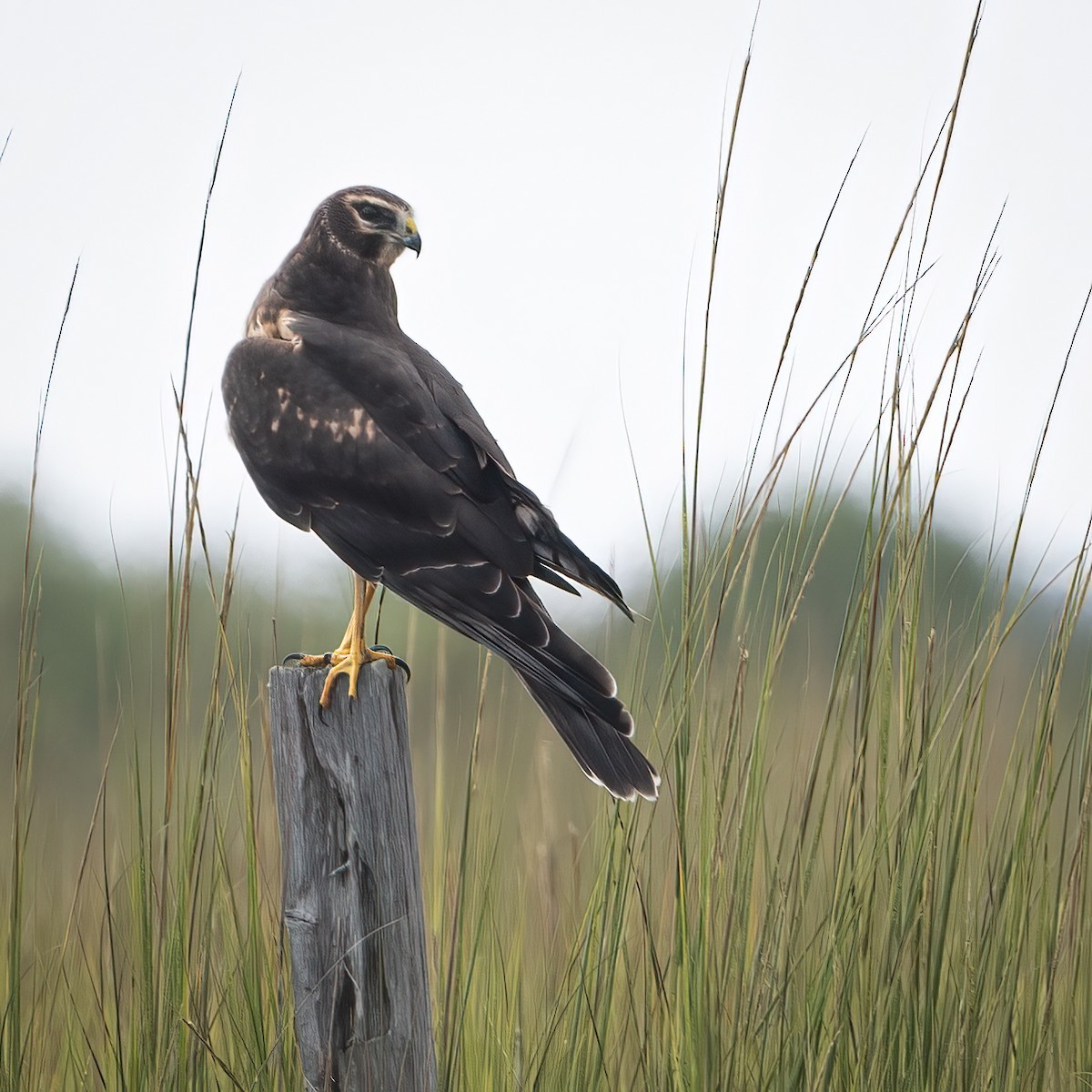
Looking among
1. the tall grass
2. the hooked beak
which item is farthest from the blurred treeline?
the hooked beak

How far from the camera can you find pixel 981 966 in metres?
2.25

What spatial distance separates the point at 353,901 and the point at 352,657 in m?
0.46

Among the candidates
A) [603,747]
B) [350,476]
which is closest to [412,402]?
[350,476]

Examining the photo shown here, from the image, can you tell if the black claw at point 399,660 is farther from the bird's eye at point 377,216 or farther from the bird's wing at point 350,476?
the bird's eye at point 377,216

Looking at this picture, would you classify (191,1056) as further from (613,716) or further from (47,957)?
(613,716)

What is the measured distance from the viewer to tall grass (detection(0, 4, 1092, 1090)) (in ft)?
6.98

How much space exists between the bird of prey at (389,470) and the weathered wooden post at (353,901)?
128 mm

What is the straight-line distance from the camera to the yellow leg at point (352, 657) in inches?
93.0

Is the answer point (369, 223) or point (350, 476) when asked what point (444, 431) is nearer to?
point (350, 476)

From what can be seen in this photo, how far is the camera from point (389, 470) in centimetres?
291

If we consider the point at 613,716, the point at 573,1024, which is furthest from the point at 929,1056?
the point at 613,716

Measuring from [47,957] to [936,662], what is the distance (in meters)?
2.06

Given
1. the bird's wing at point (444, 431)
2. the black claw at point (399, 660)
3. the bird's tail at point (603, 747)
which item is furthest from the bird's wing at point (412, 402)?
the bird's tail at point (603, 747)

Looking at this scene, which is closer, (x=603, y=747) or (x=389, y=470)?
(x=603, y=747)
